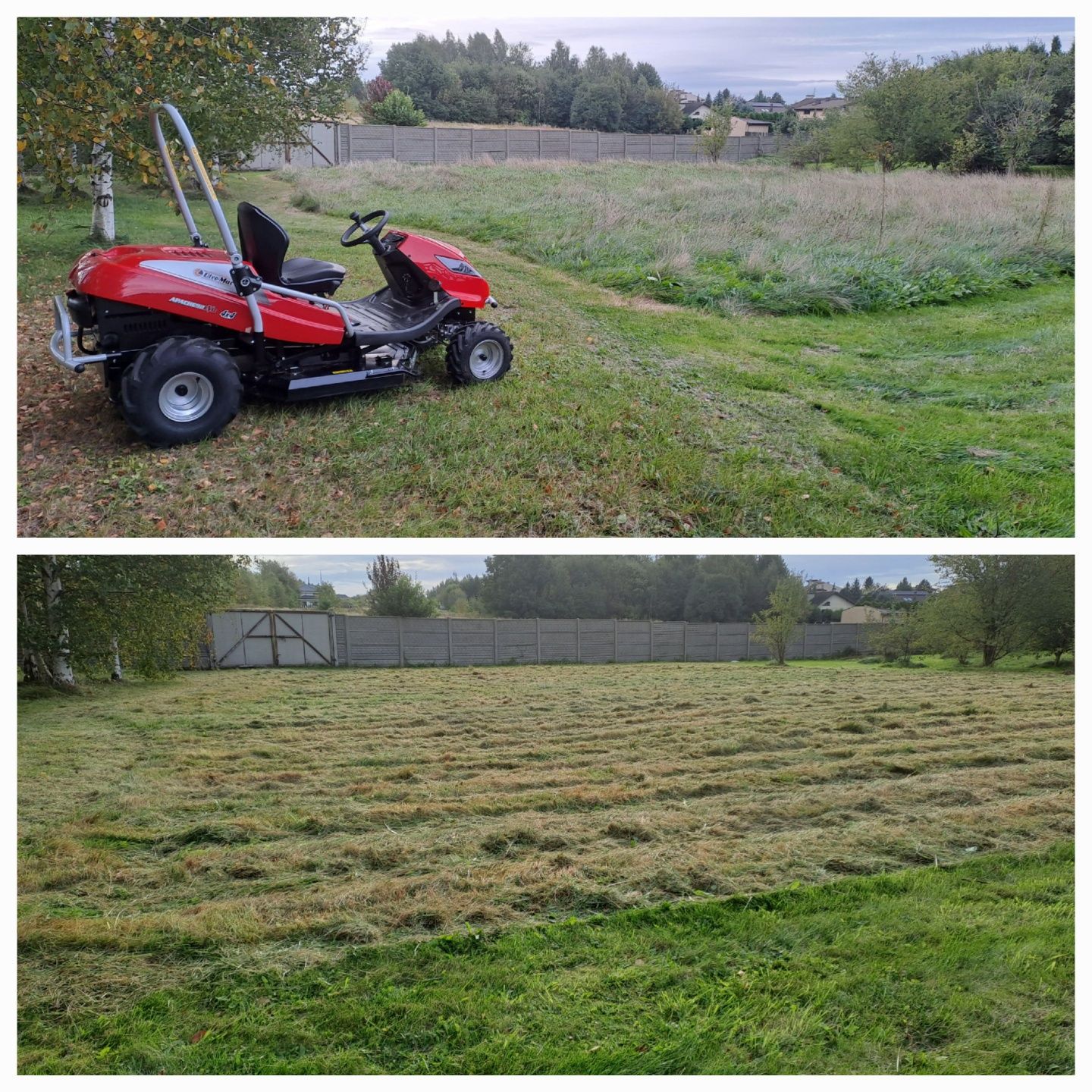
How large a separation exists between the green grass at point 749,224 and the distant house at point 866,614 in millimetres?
3345

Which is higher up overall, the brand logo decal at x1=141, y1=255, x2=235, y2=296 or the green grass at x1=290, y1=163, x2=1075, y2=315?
the green grass at x1=290, y1=163, x2=1075, y2=315

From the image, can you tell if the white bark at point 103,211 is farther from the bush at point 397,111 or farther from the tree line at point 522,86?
the bush at point 397,111

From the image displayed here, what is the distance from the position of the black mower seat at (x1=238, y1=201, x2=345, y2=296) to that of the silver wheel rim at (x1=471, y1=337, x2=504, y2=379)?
1.07 meters

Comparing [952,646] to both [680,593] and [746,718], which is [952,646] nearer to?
[746,718]

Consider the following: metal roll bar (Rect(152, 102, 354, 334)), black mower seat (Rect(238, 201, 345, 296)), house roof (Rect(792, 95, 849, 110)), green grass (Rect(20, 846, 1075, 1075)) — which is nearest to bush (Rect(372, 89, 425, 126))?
house roof (Rect(792, 95, 849, 110))

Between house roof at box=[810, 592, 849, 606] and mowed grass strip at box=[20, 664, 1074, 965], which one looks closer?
mowed grass strip at box=[20, 664, 1074, 965]

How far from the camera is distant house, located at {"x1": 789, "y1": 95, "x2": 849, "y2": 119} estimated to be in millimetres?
13625

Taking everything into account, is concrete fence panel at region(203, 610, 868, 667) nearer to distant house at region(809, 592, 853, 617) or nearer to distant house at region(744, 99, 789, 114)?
distant house at region(809, 592, 853, 617)

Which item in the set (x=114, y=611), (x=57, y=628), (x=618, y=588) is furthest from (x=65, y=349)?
(x=618, y=588)

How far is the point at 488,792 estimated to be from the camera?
6059 millimetres

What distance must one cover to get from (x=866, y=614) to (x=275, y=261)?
5726mm

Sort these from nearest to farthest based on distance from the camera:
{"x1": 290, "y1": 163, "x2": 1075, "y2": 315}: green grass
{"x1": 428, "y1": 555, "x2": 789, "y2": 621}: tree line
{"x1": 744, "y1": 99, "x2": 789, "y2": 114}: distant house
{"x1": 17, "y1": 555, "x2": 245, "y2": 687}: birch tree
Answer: {"x1": 17, "y1": 555, "x2": 245, "y2": 687}: birch tree → {"x1": 428, "y1": 555, "x2": 789, "y2": 621}: tree line → {"x1": 290, "y1": 163, "x2": 1075, "y2": 315}: green grass → {"x1": 744, "y1": 99, "x2": 789, "y2": 114}: distant house

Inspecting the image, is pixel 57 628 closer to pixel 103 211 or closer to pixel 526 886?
pixel 526 886

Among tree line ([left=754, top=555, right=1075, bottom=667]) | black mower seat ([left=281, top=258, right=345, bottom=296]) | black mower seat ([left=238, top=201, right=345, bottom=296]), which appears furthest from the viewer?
tree line ([left=754, top=555, right=1075, bottom=667])
